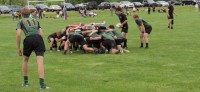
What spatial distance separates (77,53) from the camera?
16.6m

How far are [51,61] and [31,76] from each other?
10.2ft

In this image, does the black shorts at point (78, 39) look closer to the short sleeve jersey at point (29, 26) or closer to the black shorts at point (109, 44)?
the black shorts at point (109, 44)

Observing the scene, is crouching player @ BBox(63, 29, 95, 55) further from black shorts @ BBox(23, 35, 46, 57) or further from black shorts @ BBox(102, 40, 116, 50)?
black shorts @ BBox(23, 35, 46, 57)

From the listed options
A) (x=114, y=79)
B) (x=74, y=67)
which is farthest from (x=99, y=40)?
(x=114, y=79)

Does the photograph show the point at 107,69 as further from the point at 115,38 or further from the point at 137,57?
the point at 115,38

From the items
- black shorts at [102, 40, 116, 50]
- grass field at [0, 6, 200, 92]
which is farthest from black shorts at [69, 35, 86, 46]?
black shorts at [102, 40, 116, 50]

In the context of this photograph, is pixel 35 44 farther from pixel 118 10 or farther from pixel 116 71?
pixel 118 10

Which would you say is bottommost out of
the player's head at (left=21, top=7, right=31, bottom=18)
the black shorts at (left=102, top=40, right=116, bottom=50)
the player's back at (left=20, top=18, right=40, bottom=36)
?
the black shorts at (left=102, top=40, right=116, bottom=50)

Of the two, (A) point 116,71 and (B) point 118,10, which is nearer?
(A) point 116,71

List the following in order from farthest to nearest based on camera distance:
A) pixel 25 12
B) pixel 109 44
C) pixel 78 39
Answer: pixel 78 39, pixel 109 44, pixel 25 12

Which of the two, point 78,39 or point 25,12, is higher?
point 25,12

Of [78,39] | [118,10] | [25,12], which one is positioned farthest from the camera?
[118,10]

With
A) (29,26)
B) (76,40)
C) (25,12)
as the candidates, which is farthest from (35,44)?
(76,40)

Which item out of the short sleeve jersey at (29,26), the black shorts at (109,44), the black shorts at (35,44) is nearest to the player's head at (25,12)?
the short sleeve jersey at (29,26)
